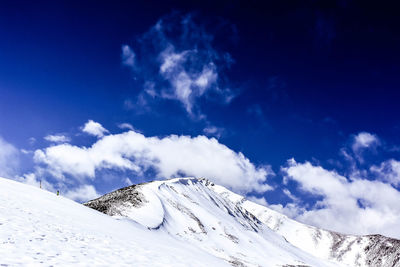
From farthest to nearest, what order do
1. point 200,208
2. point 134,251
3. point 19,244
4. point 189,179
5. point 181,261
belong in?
point 189,179, point 200,208, point 181,261, point 134,251, point 19,244

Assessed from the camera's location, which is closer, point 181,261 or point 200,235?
point 181,261

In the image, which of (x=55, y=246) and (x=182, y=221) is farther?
(x=182, y=221)

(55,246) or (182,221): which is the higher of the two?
(182,221)

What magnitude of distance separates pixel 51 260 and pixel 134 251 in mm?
6422

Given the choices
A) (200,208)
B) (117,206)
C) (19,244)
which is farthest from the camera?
(200,208)

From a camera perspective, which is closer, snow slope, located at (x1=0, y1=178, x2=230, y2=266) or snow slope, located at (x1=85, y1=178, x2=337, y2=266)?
snow slope, located at (x1=0, y1=178, x2=230, y2=266)

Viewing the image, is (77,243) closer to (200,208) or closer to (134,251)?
(134,251)

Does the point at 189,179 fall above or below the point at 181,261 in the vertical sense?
above

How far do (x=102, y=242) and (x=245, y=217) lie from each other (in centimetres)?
15403

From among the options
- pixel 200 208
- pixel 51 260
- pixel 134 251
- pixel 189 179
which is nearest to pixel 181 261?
pixel 134 251

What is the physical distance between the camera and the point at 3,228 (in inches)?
602

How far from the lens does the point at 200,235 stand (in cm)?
8412

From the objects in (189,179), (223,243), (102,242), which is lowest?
(223,243)

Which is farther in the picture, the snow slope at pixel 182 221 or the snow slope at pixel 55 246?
the snow slope at pixel 182 221
